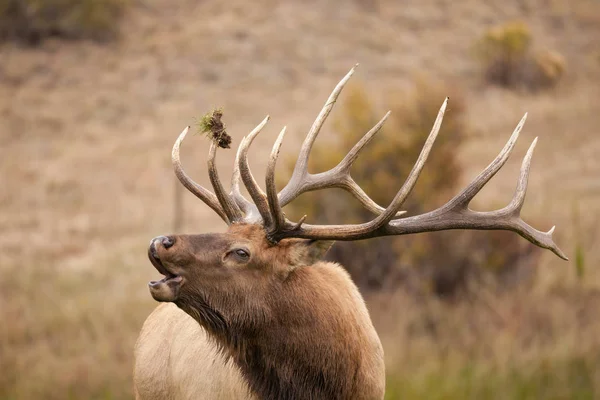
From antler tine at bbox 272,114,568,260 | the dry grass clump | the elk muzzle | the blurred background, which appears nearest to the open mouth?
the elk muzzle

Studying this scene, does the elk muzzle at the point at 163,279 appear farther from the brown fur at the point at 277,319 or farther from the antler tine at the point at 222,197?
the antler tine at the point at 222,197

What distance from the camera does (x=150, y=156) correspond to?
2389 centimetres

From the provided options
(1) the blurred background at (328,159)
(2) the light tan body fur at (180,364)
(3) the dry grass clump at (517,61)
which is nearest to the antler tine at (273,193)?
(2) the light tan body fur at (180,364)

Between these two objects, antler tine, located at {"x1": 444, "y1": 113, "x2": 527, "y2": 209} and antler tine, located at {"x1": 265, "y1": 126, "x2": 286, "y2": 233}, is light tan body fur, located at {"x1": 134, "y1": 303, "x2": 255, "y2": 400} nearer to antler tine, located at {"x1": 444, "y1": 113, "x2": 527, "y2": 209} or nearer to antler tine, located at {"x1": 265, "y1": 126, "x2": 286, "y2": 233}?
antler tine, located at {"x1": 265, "y1": 126, "x2": 286, "y2": 233}

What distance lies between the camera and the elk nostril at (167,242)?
4.31 metres

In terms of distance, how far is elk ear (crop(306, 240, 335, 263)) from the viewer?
186 inches

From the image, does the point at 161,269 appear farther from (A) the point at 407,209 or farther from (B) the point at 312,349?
(A) the point at 407,209

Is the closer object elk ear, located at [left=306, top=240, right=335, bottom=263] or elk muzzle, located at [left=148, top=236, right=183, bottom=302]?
elk muzzle, located at [left=148, top=236, right=183, bottom=302]

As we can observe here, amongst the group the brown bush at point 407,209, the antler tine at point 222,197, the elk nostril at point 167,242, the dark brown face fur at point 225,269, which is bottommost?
the brown bush at point 407,209

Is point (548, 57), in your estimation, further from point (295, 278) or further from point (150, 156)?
point (295, 278)

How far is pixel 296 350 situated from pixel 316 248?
606 millimetres

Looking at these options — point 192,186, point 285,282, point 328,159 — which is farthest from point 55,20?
point 285,282

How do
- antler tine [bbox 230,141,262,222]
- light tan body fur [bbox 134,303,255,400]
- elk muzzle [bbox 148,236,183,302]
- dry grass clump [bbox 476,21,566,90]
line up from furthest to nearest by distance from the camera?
dry grass clump [bbox 476,21,566,90] → light tan body fur [bbox 134,303,255,400] → antler tine [bbox 230,141,262,222] → elk muzzle [bbox 148,236,183,302]

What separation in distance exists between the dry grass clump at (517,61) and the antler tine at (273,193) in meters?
26.7
